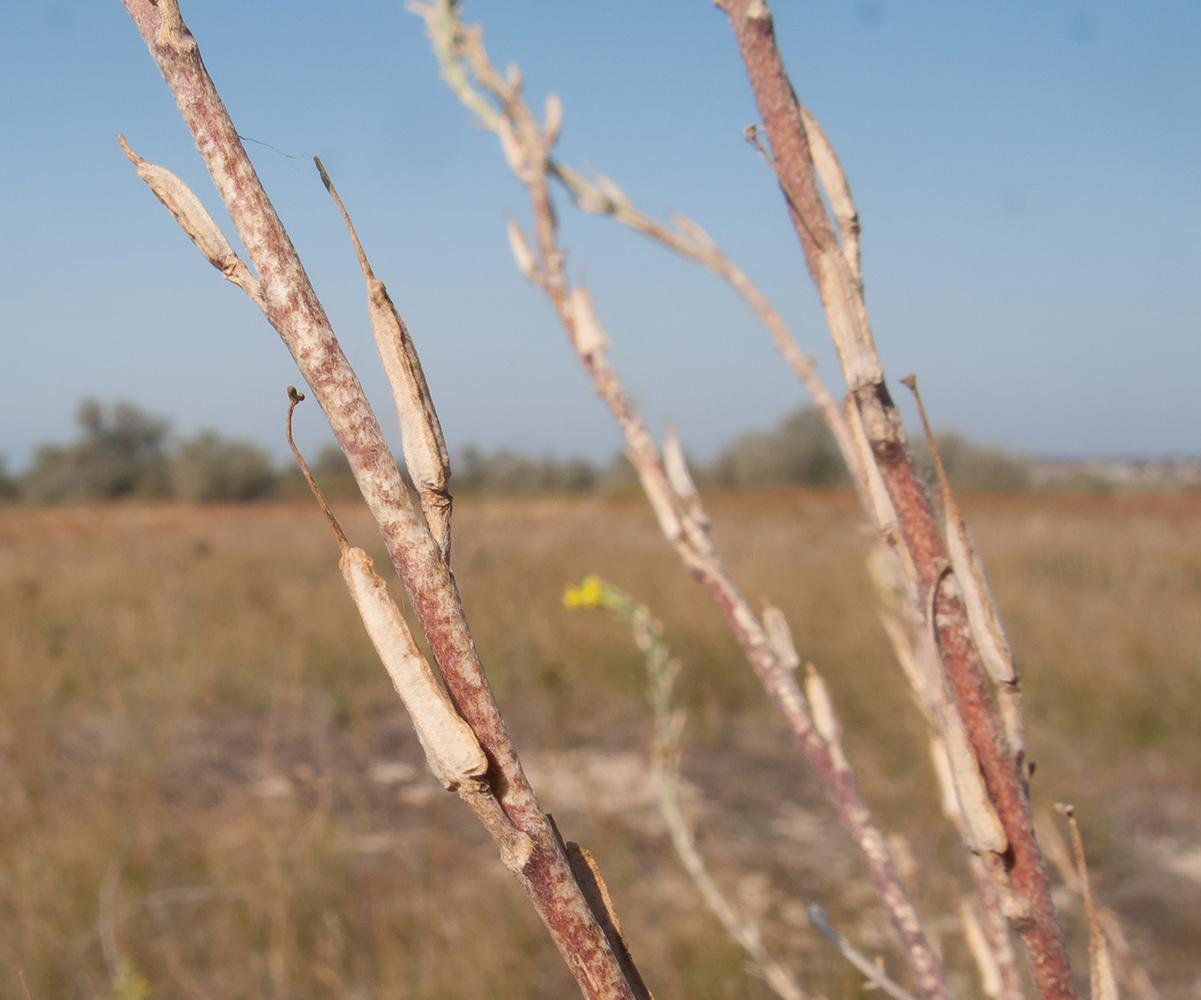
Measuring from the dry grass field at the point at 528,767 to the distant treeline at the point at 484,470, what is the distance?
12.8m

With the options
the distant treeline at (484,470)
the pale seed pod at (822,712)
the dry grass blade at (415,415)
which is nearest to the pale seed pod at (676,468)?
the pale seed pod at (822,712)

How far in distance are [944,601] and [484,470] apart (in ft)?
62.8

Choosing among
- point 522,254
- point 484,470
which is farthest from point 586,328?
point 484,470

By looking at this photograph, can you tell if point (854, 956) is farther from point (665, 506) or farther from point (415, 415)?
point (415, 415)

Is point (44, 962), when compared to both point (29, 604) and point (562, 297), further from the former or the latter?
point (29, 604)

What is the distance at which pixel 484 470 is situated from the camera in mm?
19234

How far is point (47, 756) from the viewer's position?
Answer: 129 inches

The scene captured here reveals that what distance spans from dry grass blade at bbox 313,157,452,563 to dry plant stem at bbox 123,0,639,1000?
0.06 ft

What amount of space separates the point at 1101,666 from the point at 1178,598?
1595 mm

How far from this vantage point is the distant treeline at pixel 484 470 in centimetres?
2014

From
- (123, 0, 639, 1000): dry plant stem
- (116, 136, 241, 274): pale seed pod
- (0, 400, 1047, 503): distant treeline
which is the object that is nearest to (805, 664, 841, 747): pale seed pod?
(123, 0, 639, 1000): dry plant stem

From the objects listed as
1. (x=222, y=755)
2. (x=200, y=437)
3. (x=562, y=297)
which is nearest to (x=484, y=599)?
(x=222, y=755)

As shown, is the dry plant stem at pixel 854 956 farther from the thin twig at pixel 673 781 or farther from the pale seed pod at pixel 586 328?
the pale seed pod at pixel 586 328

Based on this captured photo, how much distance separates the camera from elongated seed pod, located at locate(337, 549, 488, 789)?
219 millimetres
